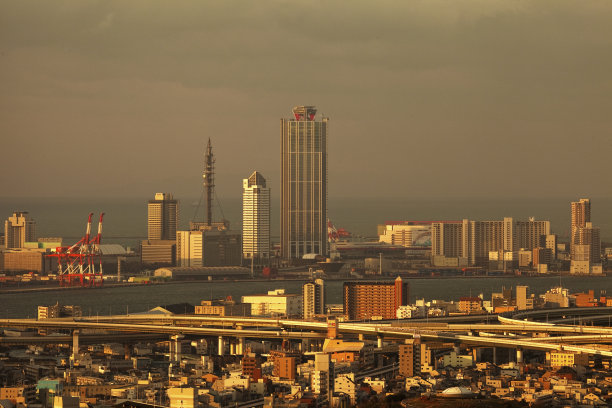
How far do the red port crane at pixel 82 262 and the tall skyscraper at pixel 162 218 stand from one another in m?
7.35

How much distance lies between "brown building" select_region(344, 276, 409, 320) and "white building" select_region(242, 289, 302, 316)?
1.25 m

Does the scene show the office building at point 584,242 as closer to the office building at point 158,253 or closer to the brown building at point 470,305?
the office building at point 158,253

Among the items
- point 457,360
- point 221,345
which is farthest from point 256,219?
point 457,360

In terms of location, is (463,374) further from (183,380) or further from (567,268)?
(567,268)

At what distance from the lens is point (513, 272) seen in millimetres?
58375

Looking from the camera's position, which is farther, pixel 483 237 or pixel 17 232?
pixel 483 237

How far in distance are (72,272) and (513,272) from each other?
52.6ft

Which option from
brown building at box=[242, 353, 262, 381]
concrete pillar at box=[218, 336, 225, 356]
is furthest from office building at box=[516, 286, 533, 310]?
brown building at box=[242, 353, 262, 381]

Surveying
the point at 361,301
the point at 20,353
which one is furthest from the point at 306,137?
the point at 20,353

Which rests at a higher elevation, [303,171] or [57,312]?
[303,171]

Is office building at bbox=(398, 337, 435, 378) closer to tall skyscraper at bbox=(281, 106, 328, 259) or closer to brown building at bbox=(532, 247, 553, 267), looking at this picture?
brown building at bbox=(532, 247, 553, 267)

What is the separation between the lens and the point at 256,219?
219ft

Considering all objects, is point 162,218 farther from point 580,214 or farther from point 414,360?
point 414,360

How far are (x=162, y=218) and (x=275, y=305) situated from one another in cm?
2876
